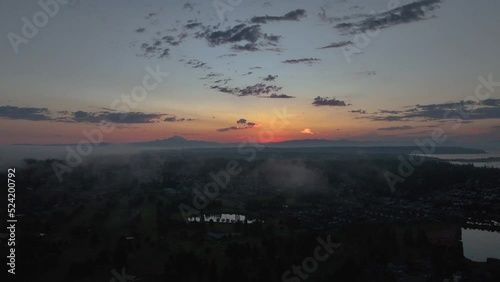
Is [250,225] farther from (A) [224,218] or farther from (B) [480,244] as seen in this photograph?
(B) [480,244]

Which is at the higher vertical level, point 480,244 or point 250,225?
point 250,225

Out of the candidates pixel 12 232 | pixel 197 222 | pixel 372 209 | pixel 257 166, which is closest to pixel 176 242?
pixel 197 222

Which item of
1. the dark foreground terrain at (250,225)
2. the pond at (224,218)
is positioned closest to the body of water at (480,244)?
the dark foreground terrain at (250,225)

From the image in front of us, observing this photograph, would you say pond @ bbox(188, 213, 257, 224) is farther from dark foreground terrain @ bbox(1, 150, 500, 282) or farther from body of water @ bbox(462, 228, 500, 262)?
body of water @ bbox(462, 228, 500, 262)

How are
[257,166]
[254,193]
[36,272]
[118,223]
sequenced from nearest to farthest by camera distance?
1. [36,272]
2. [118,223]
3. [254,193]
4. [257,166]

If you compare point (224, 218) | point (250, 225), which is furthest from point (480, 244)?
point (224, 218)

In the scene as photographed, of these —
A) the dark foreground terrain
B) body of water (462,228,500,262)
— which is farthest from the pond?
body of water (462,228,500,262)

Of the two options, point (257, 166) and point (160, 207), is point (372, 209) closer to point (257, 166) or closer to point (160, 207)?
point (160, 207)

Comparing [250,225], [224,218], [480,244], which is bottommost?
[480,244]
